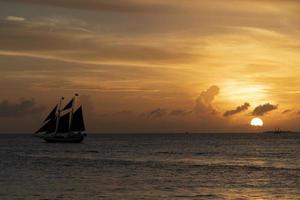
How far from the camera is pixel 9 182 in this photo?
4494 centimetres

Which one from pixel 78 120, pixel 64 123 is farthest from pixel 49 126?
pixel 78 120

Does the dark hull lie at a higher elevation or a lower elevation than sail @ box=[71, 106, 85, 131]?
lower

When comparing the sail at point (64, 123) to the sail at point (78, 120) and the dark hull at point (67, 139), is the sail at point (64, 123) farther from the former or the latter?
the sail at point (78, 120)

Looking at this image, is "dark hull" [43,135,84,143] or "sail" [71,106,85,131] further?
"dark hull" [43,135,84,143]

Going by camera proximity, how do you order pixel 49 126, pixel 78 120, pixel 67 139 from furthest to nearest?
pixel 67 139
pixel 49 126
pixel 78 120

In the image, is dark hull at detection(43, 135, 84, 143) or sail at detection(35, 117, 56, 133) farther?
dark hull at detection(43, 135, 84, 143)

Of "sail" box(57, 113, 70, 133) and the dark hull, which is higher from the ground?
"sail" box(57, 113, 70, 133)

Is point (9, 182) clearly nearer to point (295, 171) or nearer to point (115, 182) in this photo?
point (115, 182)

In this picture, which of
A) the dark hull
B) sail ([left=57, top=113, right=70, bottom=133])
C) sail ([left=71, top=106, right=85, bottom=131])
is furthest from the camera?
the dark hull

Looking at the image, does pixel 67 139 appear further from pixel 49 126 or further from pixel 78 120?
pixel 78 120

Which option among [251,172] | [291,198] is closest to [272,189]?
[291,198]

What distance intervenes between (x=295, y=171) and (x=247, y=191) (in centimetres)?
1958

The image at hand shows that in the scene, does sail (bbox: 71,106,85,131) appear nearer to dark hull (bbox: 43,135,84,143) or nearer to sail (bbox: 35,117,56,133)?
sail (bbox: 35,117,56,133)

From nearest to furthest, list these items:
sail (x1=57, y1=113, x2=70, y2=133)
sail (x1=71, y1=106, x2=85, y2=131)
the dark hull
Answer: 1. sail (x1=71, y1=106, x2=85, y2=131)
2. sail (x1=57, y1=113, x2=70, y2=133)
3. the dark hull
